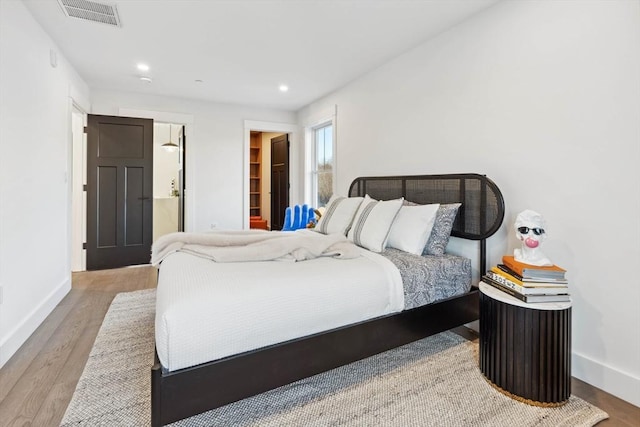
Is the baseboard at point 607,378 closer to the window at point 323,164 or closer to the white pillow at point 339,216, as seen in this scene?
the white pillow at point 339,216

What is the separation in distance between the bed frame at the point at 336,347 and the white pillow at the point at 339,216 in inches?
25.0

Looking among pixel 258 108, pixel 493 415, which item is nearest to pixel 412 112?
pixel 493 415

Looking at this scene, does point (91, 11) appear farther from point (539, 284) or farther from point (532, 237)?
point (539, 284)

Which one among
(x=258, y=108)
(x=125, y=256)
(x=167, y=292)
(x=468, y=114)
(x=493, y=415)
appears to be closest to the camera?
(x=167, y=292)

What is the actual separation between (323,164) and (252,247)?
3.33 meters

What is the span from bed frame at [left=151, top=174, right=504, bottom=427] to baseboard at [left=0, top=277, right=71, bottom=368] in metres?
1.58

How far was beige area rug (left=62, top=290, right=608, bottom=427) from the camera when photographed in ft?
5.08

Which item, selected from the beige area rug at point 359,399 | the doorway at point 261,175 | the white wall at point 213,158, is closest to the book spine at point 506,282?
the beige area rug at point 359,399

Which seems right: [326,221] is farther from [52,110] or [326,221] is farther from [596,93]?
[52,110]

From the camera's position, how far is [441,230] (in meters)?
2.45

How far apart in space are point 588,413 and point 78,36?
15.1ft

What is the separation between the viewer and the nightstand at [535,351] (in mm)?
1655

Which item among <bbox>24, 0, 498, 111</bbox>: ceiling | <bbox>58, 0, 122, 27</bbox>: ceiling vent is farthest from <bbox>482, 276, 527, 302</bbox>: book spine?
<bbox>58, 0, 122, 27</bbox>: ceiling vent

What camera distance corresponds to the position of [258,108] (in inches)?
215
